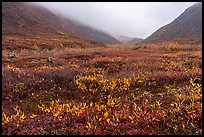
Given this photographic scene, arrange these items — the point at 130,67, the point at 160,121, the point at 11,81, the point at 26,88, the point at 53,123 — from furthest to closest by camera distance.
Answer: the point at 130,67 < the point at 11,81 < the point at 26,88 < the point at 53,123 < the point at 160,121

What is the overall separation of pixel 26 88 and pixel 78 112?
17.4 ft

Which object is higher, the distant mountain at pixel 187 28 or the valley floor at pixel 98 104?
the distant mountain at pixel 187 28

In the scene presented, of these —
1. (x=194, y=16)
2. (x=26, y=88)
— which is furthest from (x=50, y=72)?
(x=194, y=16)

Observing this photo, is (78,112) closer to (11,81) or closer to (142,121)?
(142,121)

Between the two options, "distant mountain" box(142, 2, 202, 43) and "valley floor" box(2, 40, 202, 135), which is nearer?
"valley floor" box(2, 40, 202, 135)

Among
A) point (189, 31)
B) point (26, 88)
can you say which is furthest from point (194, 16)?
point (26, 88)

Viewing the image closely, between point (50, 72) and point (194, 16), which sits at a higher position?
point (194, 16)

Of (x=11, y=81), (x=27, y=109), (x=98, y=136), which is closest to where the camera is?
(x=98, y=136)

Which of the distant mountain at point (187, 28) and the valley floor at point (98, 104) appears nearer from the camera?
the valley floor at point (98, 104)

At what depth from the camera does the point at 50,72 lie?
52.2 ft

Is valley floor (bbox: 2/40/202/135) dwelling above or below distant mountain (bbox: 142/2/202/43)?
below

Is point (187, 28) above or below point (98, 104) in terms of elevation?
above

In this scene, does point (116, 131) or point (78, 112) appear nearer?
point (116, 131)

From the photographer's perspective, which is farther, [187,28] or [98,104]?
[187,28]
